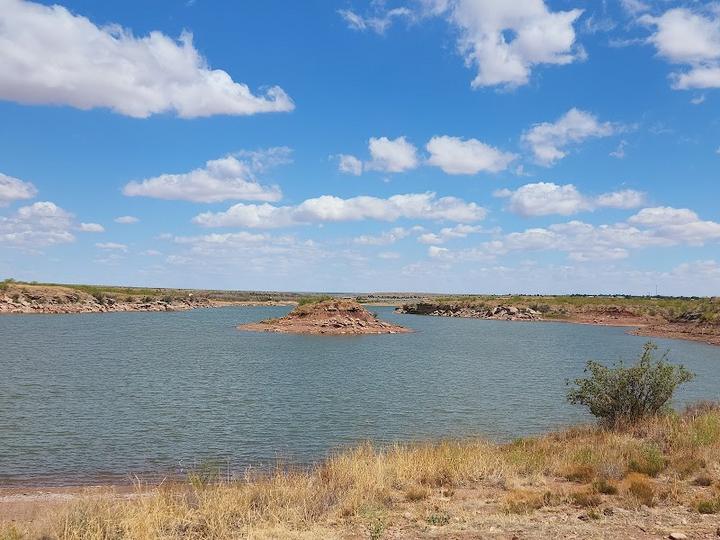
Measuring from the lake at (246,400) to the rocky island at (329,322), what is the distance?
74.6ft

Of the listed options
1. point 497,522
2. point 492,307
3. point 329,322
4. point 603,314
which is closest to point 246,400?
point 497,522

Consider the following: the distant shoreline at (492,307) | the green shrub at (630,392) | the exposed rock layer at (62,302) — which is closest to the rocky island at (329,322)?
the distant shoreline at (492,307)

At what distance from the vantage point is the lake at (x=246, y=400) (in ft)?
66.0

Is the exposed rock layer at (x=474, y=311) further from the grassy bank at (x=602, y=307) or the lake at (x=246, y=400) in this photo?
the lake at (x=246, y=400)

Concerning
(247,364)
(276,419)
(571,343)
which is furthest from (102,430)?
(571,343)

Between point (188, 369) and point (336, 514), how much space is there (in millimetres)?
34074

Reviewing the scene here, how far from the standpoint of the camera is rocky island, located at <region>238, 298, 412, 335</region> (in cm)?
8575

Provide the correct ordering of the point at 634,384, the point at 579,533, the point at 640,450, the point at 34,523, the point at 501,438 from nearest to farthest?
the point at 579,533, the point at 34,523, the point at 640,450, the point at 634,384, the point at 501,438

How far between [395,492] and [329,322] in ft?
243

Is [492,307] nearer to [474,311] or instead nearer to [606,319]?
[474,311]

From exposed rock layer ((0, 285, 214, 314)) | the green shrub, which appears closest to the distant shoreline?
exposed rock layer ((0, 285, 214, 314))

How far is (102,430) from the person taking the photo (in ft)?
75.8

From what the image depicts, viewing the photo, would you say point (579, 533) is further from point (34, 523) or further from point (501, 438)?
point (501, 438)

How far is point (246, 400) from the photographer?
30609mm
